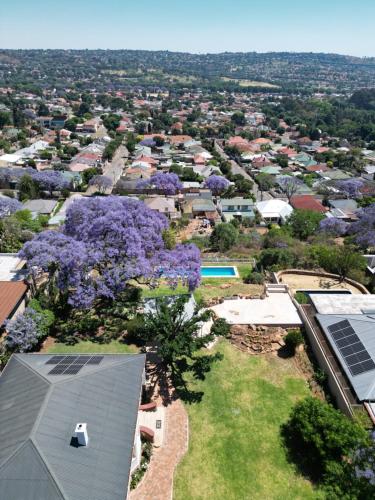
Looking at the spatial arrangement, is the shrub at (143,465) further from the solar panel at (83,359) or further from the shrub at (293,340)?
the shrub at (293,340)

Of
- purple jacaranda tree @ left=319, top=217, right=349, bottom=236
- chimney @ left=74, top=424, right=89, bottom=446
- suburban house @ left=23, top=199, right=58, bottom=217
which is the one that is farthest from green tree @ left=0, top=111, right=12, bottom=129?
chimney @ left=74, top=424, right=89, bottom=446

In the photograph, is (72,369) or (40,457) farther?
(72,369)

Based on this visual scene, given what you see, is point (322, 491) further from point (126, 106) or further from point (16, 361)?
point (126, 106)

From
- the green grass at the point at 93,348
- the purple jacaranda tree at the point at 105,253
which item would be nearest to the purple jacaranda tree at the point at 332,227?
the purple jacaranda tree at the point at 105,253

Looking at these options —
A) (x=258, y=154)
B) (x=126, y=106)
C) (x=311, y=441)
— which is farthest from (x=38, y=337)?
(x=126, y=106)

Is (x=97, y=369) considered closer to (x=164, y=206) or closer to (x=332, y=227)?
(x=332, y=227)

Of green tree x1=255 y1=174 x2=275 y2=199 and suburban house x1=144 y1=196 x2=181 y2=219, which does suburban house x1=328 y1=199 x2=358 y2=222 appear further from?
suburban house x1=144 y1=196 x2=181 y2=219

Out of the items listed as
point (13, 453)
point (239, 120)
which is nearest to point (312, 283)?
point (13, 453)
